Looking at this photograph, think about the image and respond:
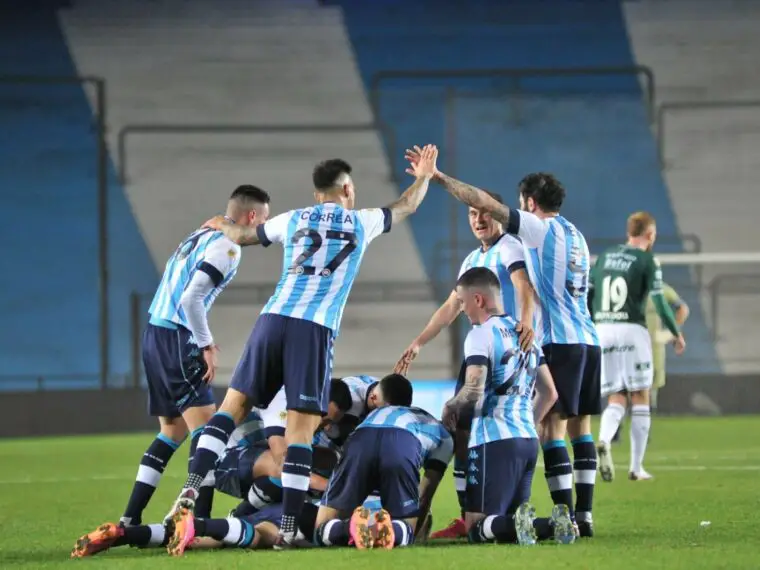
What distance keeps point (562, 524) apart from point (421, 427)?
0.81 m

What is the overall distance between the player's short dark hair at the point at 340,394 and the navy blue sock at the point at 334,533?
0.78 meters

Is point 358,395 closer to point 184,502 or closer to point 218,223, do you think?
point 218,223

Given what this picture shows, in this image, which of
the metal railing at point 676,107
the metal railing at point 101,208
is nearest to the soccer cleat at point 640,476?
the metal railing at point 101,208

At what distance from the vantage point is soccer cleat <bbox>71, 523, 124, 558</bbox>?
6.30 meters

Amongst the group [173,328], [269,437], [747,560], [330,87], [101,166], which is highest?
[330,87]

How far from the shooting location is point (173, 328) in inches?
295

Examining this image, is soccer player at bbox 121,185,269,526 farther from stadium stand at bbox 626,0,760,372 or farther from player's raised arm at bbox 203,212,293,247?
stadium stand at bbox 626,0,760,372

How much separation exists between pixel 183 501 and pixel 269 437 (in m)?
1.23

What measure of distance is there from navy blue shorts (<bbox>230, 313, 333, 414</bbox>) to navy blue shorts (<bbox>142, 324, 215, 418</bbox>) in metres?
0.64

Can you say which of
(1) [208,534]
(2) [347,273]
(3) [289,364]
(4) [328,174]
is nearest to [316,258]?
(2) [347,273]

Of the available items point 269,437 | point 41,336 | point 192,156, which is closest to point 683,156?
point 192,156

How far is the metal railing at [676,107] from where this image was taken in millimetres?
20750

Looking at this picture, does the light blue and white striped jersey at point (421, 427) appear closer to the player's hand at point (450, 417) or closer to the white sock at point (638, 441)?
the player's hand at point (450, 417)

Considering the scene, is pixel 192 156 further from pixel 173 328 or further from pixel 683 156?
pixel 173 328
